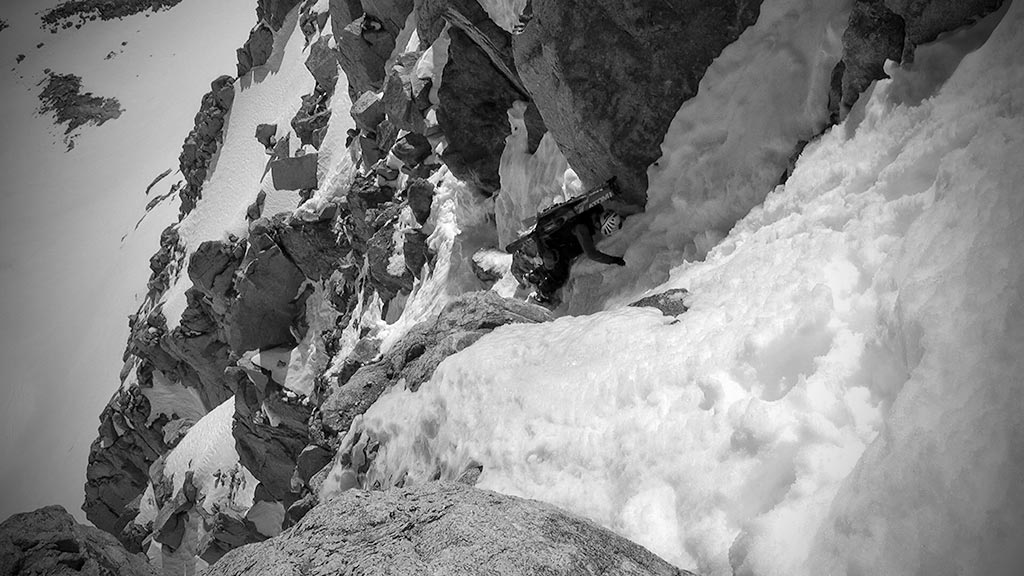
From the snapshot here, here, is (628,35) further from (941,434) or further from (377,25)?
(377,25)

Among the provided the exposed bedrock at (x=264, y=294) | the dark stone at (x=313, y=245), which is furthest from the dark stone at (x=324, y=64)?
the dark stone at (x=313, y=245)

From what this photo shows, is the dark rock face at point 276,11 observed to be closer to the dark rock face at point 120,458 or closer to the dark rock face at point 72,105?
the dark rock face at point 120,458

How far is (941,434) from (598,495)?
2.43 metres

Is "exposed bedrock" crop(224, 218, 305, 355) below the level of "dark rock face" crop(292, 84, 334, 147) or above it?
below

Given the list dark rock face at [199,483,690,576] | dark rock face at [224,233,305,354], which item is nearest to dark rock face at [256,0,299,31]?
dark rock face at [224,233,305,354]

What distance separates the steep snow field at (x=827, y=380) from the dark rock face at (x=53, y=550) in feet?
16.3

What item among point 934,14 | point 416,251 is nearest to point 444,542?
point 934,14

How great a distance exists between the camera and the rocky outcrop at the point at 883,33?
5.26 meters

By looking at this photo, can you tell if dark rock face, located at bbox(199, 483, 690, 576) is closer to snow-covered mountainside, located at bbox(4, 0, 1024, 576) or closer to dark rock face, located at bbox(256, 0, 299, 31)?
snow-covered mountainside, located at bbox(4, 0, 1024, 576)

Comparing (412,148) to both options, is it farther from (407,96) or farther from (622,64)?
(622,64)

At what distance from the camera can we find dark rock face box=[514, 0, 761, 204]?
7.93 m

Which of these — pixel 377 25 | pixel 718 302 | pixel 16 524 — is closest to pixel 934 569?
pixel 718 302

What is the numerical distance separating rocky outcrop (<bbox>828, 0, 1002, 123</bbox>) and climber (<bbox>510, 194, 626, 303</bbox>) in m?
3.55

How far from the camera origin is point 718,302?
5.75 m
